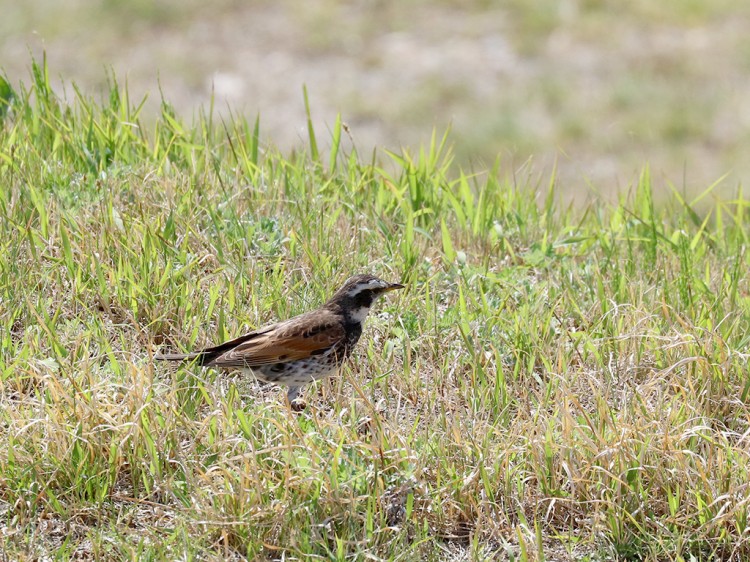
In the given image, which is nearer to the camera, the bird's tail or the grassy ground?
the grassy ground

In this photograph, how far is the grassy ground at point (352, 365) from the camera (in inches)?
176

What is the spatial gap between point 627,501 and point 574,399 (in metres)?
0.45

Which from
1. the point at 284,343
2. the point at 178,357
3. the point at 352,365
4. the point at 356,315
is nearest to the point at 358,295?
the point at 356,315

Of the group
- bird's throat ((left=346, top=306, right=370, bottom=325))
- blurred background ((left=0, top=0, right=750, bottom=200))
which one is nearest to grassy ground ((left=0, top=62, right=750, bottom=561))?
bird's throat ((left=346, top=306, right=370, bottom=325))

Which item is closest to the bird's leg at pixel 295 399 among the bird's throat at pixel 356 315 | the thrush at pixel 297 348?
the thrush at pixel 297 348

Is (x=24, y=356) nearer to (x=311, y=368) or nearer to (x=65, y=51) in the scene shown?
(x=311, y=368)

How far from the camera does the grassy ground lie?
14.7ft

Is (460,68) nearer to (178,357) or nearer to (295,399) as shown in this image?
(295,399)

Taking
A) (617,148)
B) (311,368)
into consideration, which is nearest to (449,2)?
(617,148)

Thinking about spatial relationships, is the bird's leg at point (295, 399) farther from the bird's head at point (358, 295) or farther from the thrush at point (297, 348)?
the bird's head at point (358, 295)

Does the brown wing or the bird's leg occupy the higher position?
the brown wing

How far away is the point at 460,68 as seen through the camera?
40.5 feet

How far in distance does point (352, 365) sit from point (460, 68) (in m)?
7.37

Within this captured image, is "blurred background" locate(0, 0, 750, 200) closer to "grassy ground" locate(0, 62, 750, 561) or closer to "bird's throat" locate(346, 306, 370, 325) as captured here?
"grassy ground" locate(0, 62, 750, 561)
